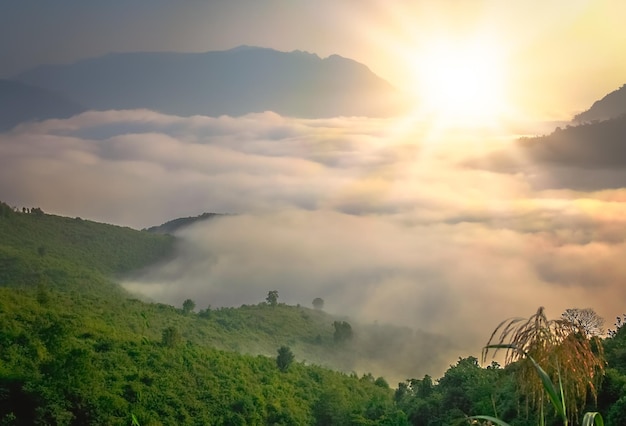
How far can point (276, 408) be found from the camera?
173 ft

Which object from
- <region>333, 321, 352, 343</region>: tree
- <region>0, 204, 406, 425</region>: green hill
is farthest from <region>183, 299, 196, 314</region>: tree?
<region>333, 321, 352, 343</region>: tree

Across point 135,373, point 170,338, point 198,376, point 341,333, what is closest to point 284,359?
point 198,376

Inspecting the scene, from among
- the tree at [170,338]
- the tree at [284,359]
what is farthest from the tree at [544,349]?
the tree at [284,359]

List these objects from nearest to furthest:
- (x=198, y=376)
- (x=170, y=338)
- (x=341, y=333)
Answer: (x=198, y=376)
(x=170, y=338)
(x=341, y=333)

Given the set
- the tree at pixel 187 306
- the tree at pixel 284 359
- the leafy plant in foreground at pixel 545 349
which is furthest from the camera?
the tree at pixel 187 306

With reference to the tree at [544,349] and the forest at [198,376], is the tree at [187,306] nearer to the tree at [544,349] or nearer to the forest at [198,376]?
the forest at [198,376]

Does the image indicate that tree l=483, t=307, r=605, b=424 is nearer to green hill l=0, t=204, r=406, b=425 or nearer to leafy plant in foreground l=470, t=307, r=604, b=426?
leafy plant in foreground l=470, t=307, r=604, b=426

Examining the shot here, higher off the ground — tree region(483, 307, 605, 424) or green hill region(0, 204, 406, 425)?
tree region(483, 307, 605, 424)

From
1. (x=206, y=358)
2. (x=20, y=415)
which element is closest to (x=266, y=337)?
(x=206, y=358)

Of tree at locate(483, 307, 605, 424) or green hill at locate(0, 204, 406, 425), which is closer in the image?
tree at locate(483, 307, 605, 424)

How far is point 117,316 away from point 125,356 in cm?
1530

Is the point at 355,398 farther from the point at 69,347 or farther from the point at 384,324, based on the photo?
the point at 384,324

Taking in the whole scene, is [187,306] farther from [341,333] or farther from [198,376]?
[341,333]

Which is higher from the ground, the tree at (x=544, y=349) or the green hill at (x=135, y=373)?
the tree at (x=544, y=349)
